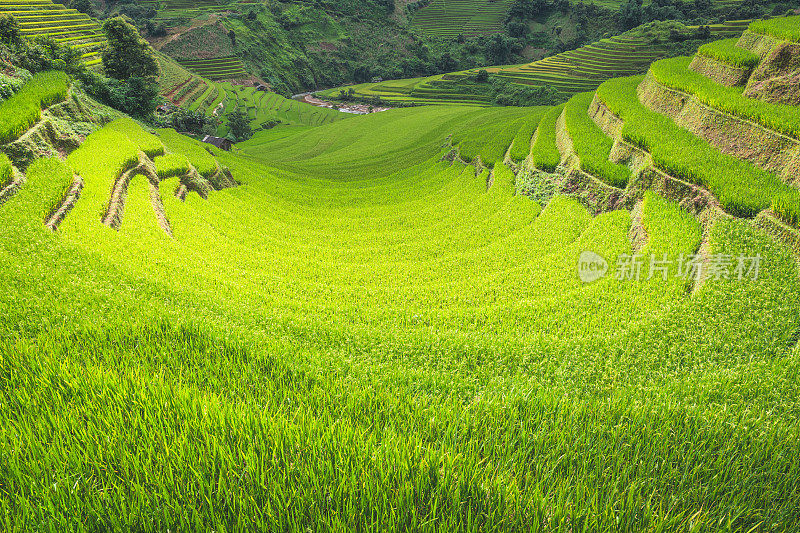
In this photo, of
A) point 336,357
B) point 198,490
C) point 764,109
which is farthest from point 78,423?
point 764,109

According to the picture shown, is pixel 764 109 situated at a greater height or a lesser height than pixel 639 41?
lesser

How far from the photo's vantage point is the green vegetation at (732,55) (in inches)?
494

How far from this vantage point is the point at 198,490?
6.47 ft

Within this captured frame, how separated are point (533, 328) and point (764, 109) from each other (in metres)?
10.8

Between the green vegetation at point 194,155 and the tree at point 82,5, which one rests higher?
the tree at point 82,5

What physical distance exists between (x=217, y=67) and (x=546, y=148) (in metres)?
98.9

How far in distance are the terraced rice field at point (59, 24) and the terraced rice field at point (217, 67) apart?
20.7 m

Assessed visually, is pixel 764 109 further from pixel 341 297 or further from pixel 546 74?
pixel 546 74

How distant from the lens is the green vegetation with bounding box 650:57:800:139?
8.87 m

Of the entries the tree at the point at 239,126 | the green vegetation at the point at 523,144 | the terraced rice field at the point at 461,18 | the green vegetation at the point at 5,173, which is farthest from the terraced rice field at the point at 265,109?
the terraced rice field at the point at 461,18

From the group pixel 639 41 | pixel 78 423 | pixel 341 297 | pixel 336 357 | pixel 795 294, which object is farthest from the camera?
pixel 639 41

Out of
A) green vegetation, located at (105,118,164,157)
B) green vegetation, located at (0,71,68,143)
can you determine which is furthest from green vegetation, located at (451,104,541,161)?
green vegetation, located at (0,71,68,143)

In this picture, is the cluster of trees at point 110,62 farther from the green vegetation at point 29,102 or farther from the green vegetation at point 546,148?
the green vegetation at point 546,148

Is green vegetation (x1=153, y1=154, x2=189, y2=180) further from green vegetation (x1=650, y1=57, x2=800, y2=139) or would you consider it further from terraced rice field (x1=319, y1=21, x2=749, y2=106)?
terraced rice field (x1=319, y1=21, x2=749, y2=106)
